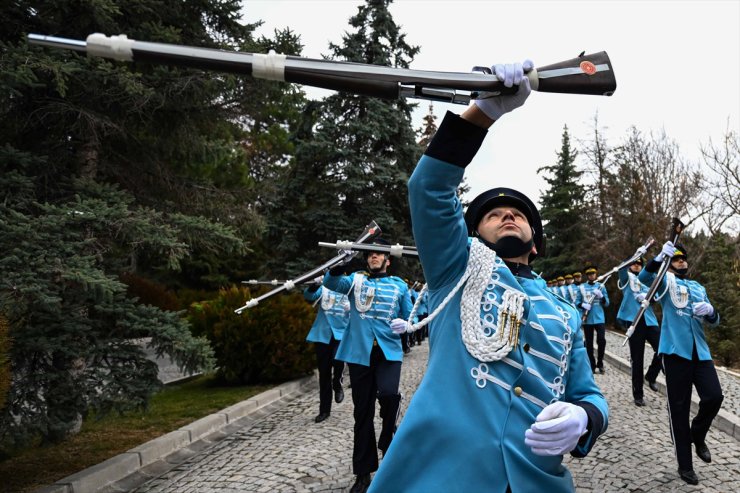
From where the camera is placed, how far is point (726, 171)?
68.9 feet

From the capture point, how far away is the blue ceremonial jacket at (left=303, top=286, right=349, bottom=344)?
9.64 metres

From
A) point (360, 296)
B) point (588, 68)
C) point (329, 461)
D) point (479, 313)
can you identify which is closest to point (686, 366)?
point (360, 296)

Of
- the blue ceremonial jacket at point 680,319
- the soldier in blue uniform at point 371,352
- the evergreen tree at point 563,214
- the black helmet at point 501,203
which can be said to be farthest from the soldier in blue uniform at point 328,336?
the evergreen tree at point 563,214

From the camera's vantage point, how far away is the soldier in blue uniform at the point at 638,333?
9672 mm

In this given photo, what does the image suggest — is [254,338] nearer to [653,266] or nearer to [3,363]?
[3,363]

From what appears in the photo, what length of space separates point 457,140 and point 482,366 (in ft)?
2.86

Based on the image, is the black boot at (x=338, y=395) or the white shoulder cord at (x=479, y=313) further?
the black boot at (x=338, y=395)

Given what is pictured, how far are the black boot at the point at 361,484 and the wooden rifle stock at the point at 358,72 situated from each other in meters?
4.35

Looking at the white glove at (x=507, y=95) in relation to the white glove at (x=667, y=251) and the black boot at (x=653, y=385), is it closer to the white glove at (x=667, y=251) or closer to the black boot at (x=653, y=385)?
the white glove at (x=667, y=251)

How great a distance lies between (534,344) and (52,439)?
15.5 feet

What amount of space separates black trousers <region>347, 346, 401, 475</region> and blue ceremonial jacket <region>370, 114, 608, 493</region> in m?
3.50

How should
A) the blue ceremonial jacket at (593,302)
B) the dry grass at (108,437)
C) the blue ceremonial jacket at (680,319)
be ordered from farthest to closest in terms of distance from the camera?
the blue ceremonial jacket at (593,302), the blue ceremonial jacket at (680,319), the dry grass at (108,437)

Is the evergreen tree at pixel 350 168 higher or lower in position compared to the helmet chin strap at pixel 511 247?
higher

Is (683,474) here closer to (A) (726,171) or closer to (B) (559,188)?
(A) (726,171)
